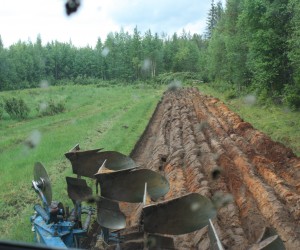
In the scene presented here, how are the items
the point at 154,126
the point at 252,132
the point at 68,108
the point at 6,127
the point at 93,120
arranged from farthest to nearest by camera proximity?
1. the point at 68,108
2. the point at 6,127
3. the point at 93,120
4. the point at 154,126
5. the point at 252,132

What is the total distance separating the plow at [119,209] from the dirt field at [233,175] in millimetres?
744

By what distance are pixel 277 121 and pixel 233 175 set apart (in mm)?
10785

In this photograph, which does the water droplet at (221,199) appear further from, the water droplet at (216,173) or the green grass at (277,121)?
the green grass at (277,121)

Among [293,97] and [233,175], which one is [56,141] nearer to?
[233,175]

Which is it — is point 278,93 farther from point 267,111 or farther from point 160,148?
point 160,148

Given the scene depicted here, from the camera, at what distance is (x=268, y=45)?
83.8 feet

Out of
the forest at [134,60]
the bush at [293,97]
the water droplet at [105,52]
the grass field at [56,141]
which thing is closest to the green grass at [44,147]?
the grass field at [56,141]

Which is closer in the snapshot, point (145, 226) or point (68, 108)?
point (145, 226)

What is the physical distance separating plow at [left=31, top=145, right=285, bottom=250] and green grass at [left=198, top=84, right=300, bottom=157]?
9878mm

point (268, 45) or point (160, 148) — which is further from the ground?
point (268, 45)

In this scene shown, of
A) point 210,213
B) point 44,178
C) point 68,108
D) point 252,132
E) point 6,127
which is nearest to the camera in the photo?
point 210,213

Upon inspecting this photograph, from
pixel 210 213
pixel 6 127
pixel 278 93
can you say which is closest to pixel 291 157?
pixel 210 213

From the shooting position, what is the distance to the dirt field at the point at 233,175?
7.65 m

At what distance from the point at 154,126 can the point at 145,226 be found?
1766 cm
